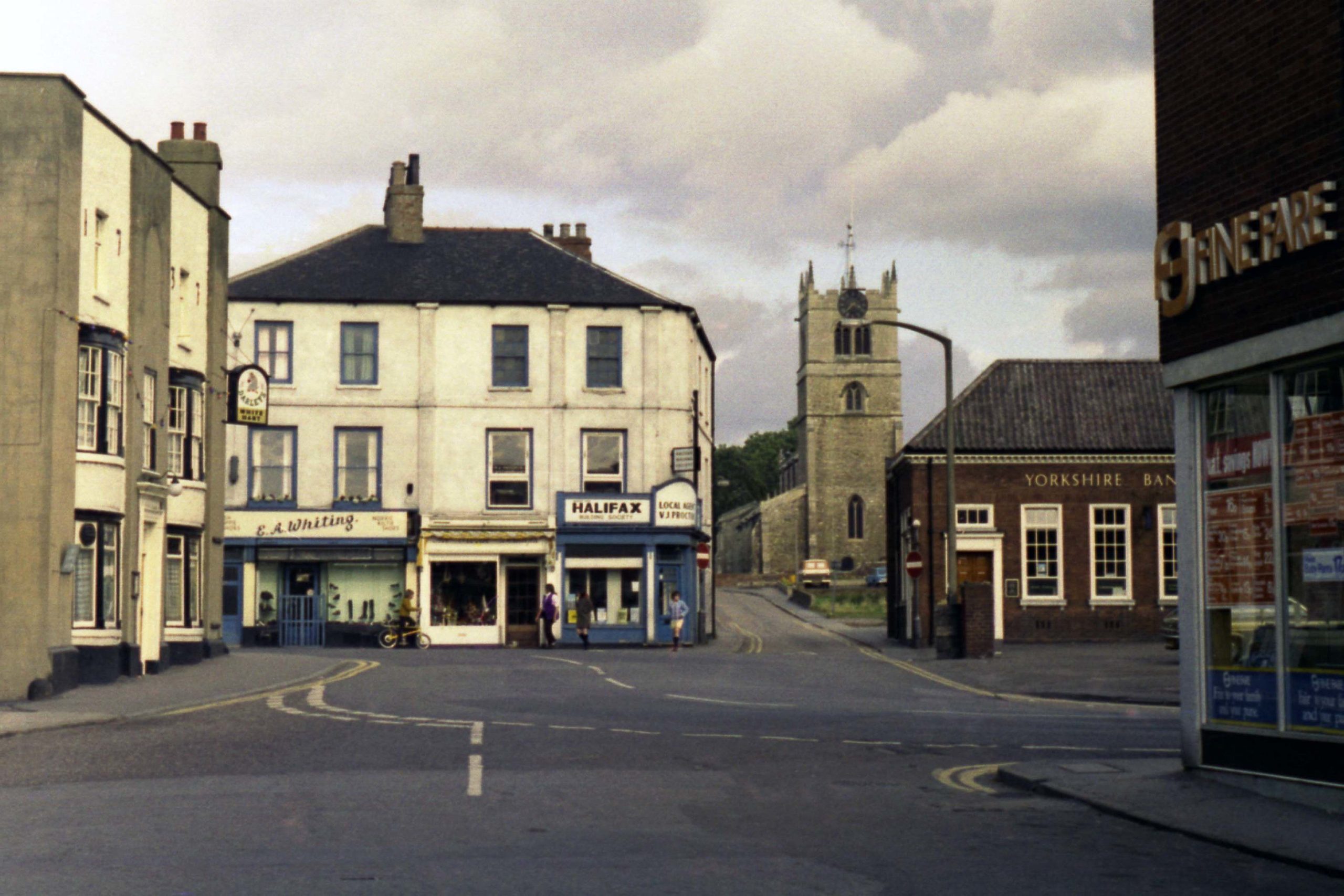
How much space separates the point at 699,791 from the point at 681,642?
34124mm

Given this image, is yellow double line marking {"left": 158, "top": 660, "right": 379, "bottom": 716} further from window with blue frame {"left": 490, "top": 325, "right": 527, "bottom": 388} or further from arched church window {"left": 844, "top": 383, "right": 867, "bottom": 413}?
arched church window {"left": 844, "top": 383, "right": 867, "bottom": 413}

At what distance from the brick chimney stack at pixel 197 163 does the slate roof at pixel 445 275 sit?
39.4ft

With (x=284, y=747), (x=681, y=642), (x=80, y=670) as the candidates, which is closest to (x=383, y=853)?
(x=284, y=747)

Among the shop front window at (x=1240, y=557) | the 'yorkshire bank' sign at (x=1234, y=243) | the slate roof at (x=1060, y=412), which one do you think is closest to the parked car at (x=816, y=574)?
the slate roof at (x=1060, y=412)

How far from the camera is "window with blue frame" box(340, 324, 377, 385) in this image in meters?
47.0

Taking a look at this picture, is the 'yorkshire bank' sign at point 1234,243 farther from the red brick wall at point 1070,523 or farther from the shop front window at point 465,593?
the shop front window at point 465,593

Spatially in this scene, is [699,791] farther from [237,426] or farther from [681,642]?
[237,426]

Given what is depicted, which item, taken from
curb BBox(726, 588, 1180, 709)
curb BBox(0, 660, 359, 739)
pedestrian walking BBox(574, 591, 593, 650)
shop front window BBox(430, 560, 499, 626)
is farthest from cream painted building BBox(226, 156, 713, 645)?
curb BBox(0, 660, 359, 739)

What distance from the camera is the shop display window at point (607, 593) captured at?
46.7 m

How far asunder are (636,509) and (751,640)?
20.8 feet

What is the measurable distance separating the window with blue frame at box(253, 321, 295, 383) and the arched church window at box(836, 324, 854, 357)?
253ft

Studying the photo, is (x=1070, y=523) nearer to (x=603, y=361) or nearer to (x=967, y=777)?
(x=603, y=361)

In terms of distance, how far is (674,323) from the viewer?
4781 cm

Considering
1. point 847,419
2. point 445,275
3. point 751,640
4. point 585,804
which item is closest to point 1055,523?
point 751,640
